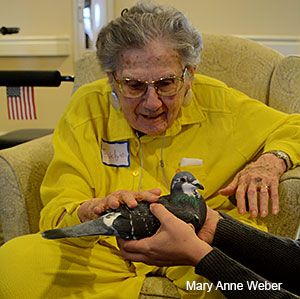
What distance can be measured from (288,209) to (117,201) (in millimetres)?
400

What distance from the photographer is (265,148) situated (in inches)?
50.1

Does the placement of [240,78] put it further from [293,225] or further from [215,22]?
[215,22]

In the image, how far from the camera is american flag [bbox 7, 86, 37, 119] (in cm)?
195

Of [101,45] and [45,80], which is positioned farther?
[45,80]

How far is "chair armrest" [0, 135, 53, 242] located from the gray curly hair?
34cm

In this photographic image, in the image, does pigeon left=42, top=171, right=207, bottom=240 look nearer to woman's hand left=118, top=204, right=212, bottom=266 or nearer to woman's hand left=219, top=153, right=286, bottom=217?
woman's hand left=118, top=204, right=212, bottom=266

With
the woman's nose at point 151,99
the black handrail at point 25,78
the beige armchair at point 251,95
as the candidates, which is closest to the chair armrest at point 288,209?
the beige armchair at point 251,95

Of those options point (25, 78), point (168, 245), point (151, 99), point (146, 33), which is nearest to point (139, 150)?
point (151, 99)

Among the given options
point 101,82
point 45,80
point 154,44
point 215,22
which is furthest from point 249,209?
point 215,22

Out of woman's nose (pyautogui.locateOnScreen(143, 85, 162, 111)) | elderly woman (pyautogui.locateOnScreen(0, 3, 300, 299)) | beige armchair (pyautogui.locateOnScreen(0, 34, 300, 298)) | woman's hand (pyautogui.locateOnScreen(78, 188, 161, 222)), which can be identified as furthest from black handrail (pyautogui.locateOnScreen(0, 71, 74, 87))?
woman's hand (pyautogui.locateOnScreen(78, 188, 161, 222))

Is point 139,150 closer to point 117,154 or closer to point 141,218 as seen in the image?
point 117,154

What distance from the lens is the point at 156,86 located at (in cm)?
120

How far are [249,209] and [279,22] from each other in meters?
1.57

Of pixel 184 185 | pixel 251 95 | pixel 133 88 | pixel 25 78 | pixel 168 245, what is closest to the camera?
pixel 168 245
